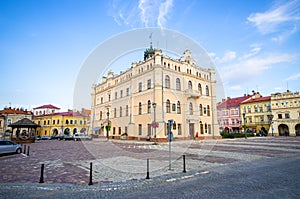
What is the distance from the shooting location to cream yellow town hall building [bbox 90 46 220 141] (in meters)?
31.6

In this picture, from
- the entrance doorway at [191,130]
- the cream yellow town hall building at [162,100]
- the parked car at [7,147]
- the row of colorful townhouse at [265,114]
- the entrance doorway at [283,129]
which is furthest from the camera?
the entrance doorway at [283,129]

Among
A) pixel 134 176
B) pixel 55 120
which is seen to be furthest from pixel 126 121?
pixel 55 120

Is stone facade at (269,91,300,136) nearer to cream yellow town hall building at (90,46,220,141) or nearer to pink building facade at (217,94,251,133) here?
pink building facade at (217,94,251,133)

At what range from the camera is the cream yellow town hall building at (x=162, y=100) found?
1244 inches

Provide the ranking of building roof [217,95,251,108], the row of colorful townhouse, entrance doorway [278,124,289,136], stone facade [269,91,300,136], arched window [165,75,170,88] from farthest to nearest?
building roof [217,95,251,108] → entrance doorway [278,124,289,136] → the row of colorful townhouse → stone facade [269,91,300,136] → arched window [165,75,170,88]

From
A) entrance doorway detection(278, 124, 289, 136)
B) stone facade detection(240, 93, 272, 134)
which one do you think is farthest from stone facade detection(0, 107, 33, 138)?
entrance doorway detection(278, 124, 289, 136)

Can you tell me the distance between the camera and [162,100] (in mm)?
31391

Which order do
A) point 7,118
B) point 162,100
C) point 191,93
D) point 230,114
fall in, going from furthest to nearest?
point 230,114 < point 7,118 < point 191,93 < point 162,100

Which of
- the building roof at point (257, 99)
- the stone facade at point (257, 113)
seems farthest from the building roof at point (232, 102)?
the stone facade at point (257, 113)

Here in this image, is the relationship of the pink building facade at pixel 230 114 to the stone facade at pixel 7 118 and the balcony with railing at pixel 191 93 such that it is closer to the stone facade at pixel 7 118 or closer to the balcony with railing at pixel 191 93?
the balcony with railing at pixel 191 93

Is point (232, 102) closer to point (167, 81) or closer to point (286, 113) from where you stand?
point (286, 113)

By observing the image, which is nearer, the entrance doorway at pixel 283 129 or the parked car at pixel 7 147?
the parked car at pixel 7 147

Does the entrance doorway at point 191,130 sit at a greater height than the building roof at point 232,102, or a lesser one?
lesser

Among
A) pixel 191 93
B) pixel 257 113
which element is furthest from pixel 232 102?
pixel 191 93
